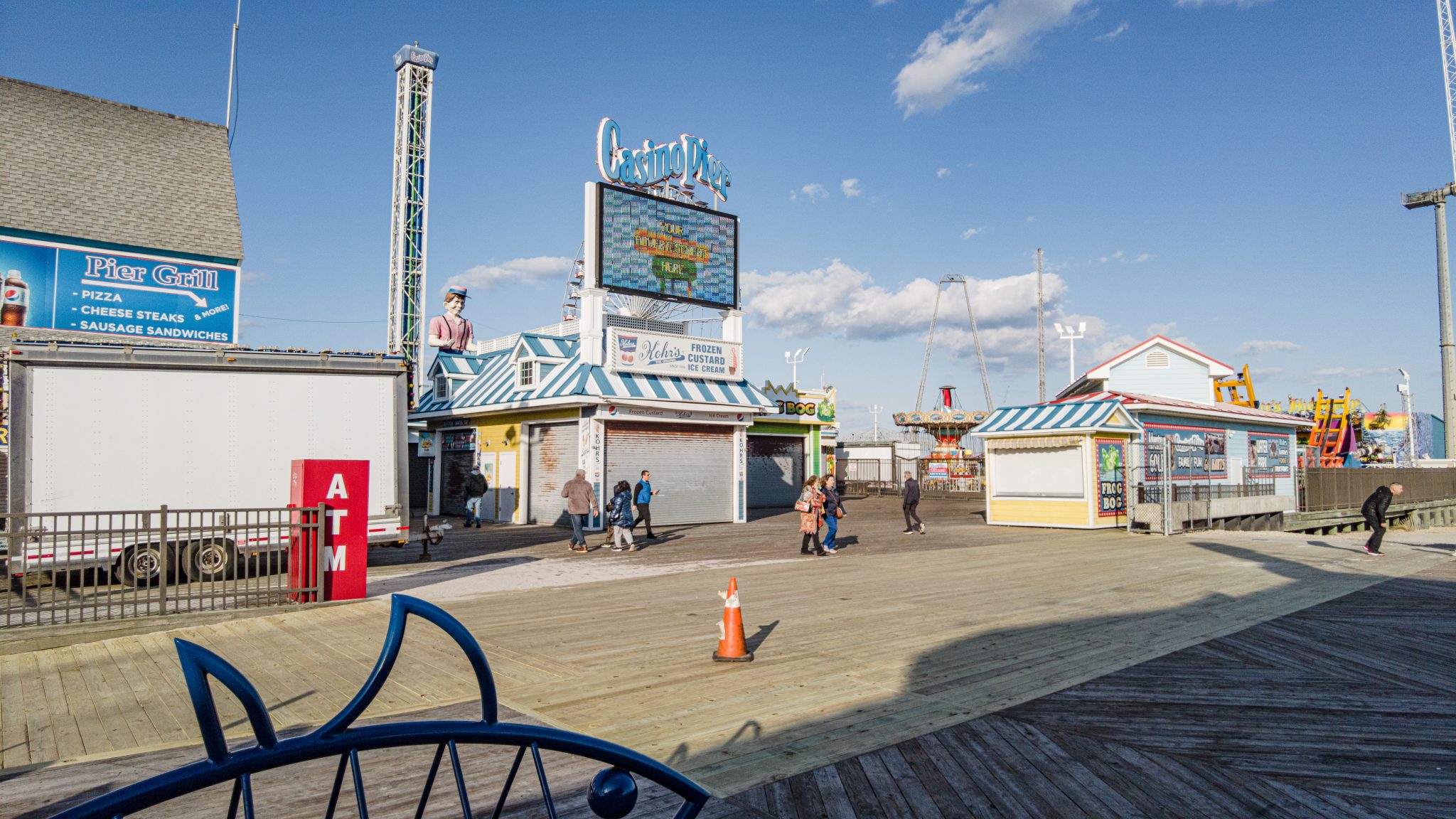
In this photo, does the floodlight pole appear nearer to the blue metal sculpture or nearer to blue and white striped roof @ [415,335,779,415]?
blue and white striped roof @ [415,335,779,415]

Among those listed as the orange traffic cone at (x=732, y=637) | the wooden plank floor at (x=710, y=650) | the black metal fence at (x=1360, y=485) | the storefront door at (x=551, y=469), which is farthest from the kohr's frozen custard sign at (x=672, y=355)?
the black metal fence at (x=1360, y=485)

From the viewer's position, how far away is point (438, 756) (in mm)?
2008

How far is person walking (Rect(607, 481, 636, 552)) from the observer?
1805cm

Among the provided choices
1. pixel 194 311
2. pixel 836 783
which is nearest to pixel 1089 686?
pixel 836 783

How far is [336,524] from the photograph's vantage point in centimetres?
1092

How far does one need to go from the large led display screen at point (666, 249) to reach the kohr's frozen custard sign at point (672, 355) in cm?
114

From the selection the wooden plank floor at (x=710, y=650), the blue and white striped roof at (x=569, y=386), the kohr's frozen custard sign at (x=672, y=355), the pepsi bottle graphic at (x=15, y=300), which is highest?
the pepsi bottle graphic at (x=15, y=300)

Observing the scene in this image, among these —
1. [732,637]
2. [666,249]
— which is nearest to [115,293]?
[666,249]

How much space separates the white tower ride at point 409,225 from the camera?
2009 inches

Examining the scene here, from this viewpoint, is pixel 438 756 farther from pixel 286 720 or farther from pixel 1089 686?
pixel 1089 686

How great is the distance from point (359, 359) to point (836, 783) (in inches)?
487

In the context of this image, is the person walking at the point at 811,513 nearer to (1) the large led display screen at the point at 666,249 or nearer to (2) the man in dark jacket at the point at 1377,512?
(1) the large led display screen at the point at 666,249

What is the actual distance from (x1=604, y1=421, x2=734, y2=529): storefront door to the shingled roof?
11.5 metres

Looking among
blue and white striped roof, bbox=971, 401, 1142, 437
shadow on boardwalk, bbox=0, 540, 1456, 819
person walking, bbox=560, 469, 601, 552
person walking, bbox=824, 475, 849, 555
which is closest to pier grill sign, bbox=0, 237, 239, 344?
person walking, bbox=560, 469, 601, 552
